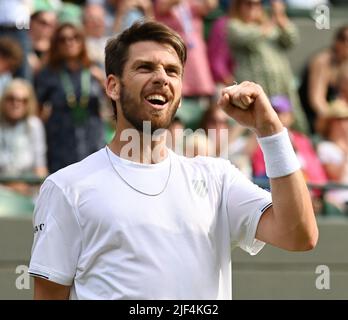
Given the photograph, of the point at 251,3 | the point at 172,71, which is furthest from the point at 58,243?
the point at 251,3

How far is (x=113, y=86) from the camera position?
381 centimetres

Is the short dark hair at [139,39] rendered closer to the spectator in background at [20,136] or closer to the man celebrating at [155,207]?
the man celebrating at [155,207]

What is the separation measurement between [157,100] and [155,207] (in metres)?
0.38

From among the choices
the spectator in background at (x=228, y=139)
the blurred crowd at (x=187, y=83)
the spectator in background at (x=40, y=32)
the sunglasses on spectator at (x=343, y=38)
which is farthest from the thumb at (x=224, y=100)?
the sunglasses on spectator at (x=343, y=38)

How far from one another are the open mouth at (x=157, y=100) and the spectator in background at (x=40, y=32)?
4296 mm

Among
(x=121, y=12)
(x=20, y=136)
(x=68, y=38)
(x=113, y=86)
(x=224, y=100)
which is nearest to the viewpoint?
(x=224, y=100)

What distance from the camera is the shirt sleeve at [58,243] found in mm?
3588

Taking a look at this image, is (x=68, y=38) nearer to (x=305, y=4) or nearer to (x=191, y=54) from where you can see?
(x=191, y=54)

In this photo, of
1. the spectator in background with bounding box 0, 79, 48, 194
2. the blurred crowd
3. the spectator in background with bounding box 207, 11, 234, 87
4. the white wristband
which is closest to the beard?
the white wristband

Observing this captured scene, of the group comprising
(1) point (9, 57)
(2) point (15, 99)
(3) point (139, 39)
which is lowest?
(3) point (139, 39)

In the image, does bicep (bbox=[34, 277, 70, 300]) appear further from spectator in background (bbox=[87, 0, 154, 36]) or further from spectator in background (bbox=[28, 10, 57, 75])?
spectator in background (bbox=[87, 0, 154, 36])

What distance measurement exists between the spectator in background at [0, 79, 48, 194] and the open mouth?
3.61 m

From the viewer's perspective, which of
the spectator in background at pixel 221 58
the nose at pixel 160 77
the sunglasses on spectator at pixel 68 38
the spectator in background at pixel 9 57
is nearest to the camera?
the nose at pixel 160 77

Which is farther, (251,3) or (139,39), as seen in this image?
(251,3)
